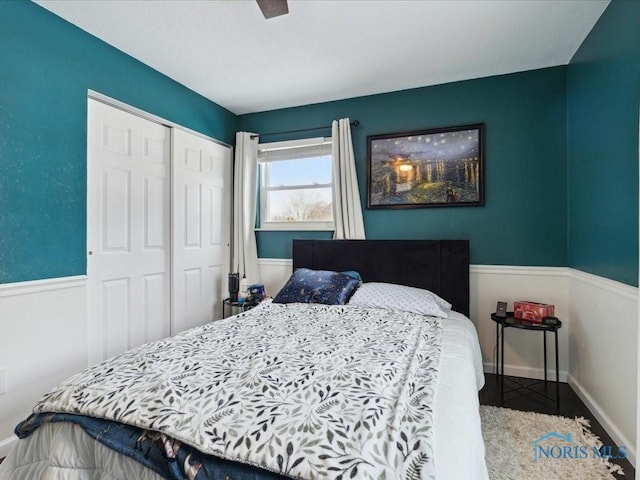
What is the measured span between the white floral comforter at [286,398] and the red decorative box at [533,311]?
43.9 inches

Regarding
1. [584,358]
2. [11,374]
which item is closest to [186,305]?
[11,374]

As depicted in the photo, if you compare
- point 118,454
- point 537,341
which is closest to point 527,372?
point 537,341

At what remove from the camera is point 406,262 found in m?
2.96

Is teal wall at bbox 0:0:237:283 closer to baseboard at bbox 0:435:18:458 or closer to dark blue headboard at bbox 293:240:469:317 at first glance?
baseboard at bbox 0:435:18:458

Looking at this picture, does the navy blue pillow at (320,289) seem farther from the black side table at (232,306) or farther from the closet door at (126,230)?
the closet door at (126,230)

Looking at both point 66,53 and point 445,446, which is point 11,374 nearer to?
point 66,53

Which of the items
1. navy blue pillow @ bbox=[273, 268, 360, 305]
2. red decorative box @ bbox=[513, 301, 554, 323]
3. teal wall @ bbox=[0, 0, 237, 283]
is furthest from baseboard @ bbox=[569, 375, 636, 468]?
teal wall @ bbox=[0, 0, 237, 283]

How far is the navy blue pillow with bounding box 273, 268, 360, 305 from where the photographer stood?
265cm

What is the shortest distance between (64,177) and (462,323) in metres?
2.75

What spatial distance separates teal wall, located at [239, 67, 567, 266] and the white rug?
121 cm

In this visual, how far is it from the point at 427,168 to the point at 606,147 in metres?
1.25

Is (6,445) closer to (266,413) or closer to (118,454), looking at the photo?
(118,454)

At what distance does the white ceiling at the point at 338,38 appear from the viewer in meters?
2.04

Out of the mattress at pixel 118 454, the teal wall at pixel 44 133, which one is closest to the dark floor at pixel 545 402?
the mattress at pixel 118 454
